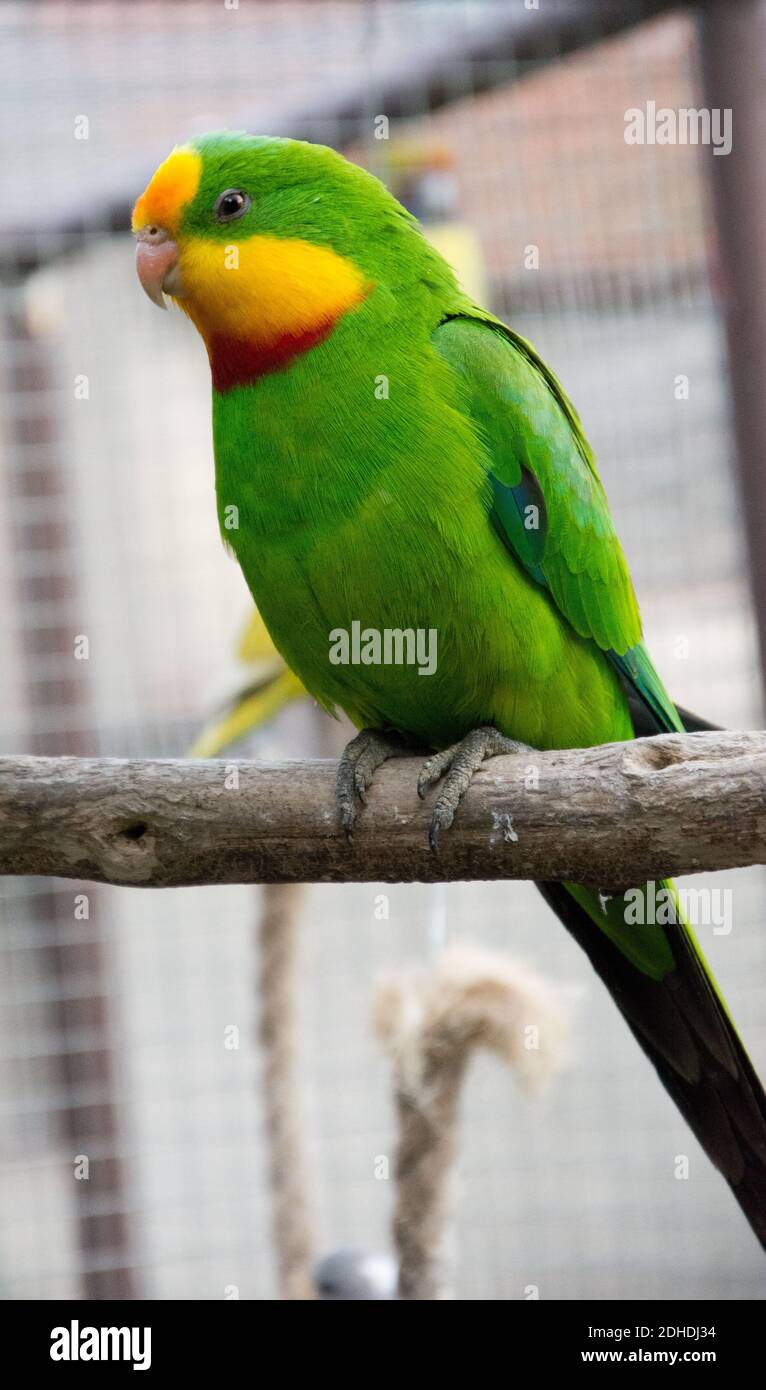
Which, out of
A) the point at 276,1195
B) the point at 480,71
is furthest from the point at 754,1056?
the point at 480,71

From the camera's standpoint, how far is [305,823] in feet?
5.19

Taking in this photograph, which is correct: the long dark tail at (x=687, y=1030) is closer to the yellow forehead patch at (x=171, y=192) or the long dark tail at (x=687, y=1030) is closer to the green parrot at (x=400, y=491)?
the green parrot at (x=400, y=491)

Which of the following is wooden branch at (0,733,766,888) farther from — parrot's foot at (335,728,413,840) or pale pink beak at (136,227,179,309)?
pale pink beak at (136,227,179,309)

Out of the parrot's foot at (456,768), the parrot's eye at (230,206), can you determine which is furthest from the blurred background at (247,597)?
the parrot's eye at (230,206)

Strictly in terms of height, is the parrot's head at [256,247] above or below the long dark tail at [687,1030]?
above

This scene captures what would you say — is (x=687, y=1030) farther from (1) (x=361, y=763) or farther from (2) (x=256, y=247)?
(2) (x=256, y=247)

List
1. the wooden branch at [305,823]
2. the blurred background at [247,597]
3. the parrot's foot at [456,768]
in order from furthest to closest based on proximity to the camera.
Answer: the blurred background at [247,597] → the parrot's foot at [456,768] → the wooden branch at [305,823]

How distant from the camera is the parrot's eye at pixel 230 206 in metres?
1.77

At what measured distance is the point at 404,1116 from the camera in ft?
7.19

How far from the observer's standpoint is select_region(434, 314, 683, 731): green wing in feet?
5.83

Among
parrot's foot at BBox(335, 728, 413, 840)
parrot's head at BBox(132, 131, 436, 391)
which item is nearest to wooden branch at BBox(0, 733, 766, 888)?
parrot's foot at BBox(335, 728, 413, 840)

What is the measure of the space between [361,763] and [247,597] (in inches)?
76.8

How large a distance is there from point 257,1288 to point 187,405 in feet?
8.22

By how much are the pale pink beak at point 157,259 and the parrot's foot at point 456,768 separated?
2.43 ft
